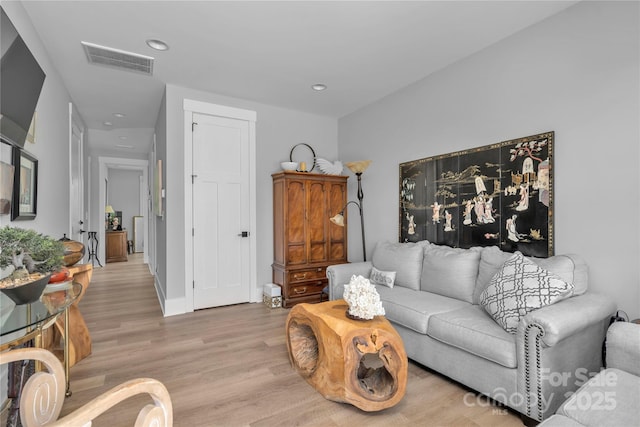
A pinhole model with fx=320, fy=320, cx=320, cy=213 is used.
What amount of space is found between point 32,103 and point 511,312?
3.54m

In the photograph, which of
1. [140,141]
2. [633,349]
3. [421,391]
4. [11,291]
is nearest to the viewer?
[11,291]

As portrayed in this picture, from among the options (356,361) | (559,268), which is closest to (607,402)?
(559,268)

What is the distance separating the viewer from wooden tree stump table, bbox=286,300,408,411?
188 centimetres

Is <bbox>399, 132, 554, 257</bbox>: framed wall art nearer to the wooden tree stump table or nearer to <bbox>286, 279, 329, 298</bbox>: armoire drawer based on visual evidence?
<bbox>286, 279, 329, 298</bbox>: armoire drawer

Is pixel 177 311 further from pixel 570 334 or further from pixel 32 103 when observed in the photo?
pixel 570 334

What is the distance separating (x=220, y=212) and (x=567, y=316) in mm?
3554

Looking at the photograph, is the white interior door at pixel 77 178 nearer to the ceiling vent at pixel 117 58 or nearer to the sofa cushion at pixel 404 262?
the ceiling vent at pixel 117 58

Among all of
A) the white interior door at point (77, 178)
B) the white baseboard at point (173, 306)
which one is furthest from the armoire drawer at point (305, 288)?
the white interior door at point (77, 178)

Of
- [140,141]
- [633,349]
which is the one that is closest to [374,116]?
[633,349]

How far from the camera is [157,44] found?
2832 millimetres

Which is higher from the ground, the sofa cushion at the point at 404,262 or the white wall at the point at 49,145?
the white wall at the point at 49,145

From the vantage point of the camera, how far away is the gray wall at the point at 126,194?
970 centimetres

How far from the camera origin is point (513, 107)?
A: 2709mm

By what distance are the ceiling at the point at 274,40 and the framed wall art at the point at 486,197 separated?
0.98m
